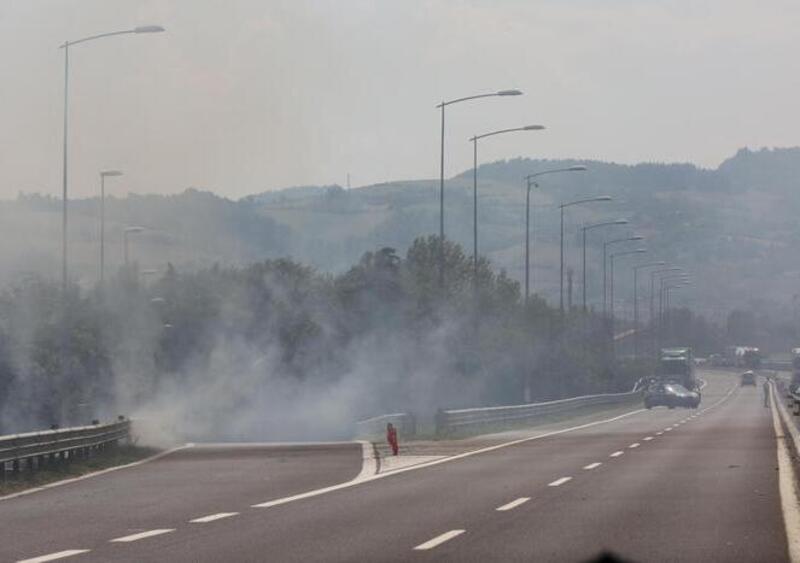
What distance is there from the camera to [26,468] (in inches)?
1185

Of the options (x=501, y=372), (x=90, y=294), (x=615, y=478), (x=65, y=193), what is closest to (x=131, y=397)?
(x=90, y=294)

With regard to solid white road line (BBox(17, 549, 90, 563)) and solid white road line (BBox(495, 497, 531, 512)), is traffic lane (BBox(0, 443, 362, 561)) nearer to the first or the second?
solid white road line (BBox(17, 549, 90, 563))

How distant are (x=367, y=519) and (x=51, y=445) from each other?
479 inches

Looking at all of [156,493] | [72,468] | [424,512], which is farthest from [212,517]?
[72,468]

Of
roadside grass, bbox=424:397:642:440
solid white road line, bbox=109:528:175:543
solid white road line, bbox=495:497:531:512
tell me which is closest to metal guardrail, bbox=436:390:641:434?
roadside grass, bbox=424:397:642:440

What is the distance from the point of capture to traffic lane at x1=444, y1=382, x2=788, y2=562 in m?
16.6

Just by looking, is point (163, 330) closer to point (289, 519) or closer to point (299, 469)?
point (299, 469)

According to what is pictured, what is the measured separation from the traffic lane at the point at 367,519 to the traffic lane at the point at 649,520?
0.62 meters

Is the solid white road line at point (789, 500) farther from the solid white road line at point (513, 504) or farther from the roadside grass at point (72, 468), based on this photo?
the roadside grass at point (72, 468)

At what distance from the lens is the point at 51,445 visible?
31203 millimetres

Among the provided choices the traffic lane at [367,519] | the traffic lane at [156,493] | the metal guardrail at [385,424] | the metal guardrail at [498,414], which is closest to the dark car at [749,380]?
the metal guardrail at [498,414]

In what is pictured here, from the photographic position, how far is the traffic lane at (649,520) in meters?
16.6

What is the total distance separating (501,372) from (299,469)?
59.0m

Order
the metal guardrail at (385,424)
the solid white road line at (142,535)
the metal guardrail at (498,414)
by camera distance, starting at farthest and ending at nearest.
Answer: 1. the metal guardrail at (498,414)
2. the metal guardrail at (385,424)
3. the solid white road line at (142,535)
